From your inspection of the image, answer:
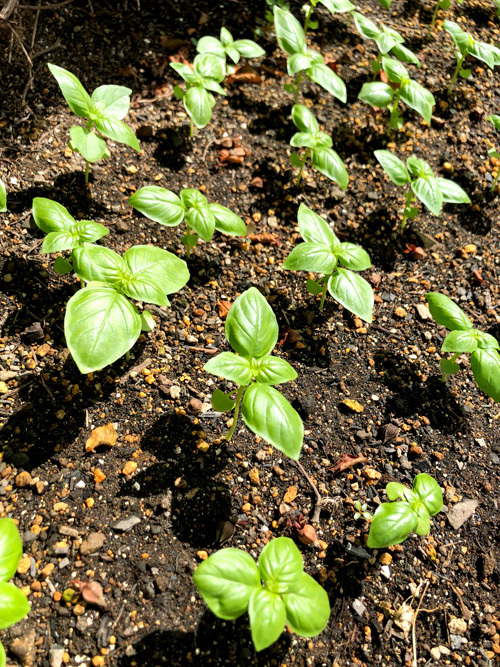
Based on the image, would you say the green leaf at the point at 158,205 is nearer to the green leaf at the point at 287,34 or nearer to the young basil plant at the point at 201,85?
the young basil plant at the point at 201,85

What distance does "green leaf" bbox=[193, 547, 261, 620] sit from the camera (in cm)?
164

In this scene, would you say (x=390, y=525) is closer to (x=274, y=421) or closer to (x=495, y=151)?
(x=274, y=421)

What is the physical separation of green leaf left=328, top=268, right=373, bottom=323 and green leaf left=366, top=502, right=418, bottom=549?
0.77 metres

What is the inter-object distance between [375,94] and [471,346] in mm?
1568

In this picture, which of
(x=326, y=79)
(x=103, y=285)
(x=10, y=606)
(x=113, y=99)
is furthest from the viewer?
(x=326, y=79)

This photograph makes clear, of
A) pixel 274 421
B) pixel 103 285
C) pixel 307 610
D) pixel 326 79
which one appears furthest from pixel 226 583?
pixel 326 79

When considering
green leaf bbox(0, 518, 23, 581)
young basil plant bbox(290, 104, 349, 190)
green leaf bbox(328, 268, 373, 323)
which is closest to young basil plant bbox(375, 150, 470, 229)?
young basil plant bbox(290, 104, 349, 190)

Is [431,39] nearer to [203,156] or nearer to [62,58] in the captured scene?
[203,156]

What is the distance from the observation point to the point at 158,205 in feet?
7.86

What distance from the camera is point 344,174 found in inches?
109

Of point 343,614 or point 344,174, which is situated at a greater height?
point 344,174

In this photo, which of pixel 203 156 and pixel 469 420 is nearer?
pixel 469 420

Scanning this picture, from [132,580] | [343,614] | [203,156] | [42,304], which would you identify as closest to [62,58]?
[203,156]

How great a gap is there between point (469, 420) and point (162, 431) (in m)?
1.33
